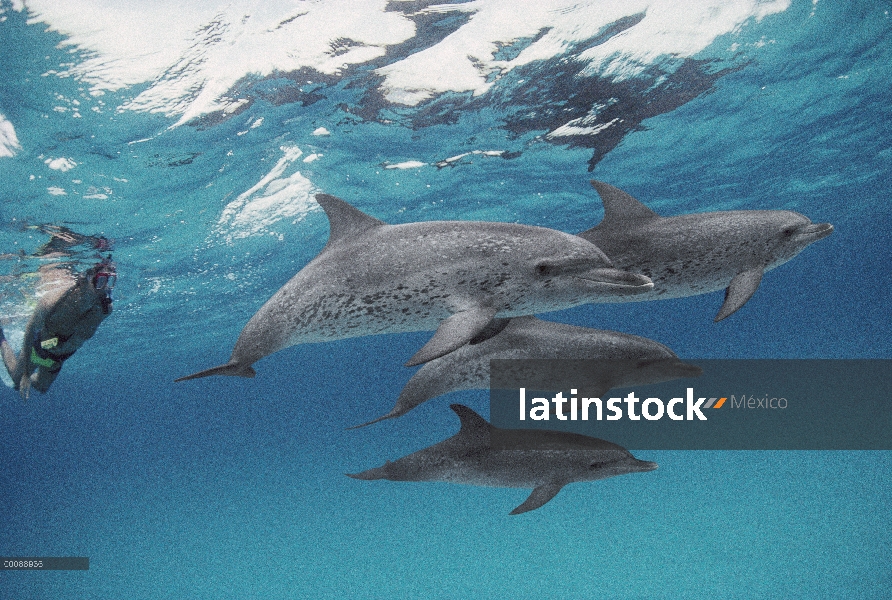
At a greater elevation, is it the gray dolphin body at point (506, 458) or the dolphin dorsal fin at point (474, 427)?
the dolphin dorsal fin at point (474, 427)

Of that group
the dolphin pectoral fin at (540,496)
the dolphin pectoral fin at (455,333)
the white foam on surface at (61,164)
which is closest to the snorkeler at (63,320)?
the white foam on surface at (61,164)

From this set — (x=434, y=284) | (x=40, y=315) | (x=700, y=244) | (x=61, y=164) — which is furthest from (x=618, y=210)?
(x=61, y=164)

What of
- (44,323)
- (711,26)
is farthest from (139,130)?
(711,26)

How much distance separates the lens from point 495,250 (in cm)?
358

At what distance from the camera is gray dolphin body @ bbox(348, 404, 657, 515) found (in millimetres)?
4969

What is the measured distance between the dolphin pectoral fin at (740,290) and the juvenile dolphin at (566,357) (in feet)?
2.10

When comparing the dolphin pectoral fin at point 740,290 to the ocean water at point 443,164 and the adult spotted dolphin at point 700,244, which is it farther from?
the ocean water at point 443,164

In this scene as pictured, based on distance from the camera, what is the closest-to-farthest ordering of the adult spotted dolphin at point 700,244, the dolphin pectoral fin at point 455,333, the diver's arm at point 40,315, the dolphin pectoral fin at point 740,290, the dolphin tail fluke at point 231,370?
the dolphin pectoral fin at point 455,333
the dolphin tail fluke at point 231,370
the dolphin pectoral fin at point 740,290
the adult spotted dolphin at point 700,244
the diver's arm at point 40,315

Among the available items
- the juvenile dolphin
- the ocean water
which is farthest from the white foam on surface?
the juvenile dolphin

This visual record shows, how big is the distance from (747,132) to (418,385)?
55.5 ft

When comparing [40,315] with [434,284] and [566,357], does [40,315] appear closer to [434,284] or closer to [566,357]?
[434,284]

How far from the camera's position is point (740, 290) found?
412 centimetres

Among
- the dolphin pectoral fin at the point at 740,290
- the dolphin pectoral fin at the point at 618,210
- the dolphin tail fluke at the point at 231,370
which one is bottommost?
the dolphin tail fluke at the point at 231,370

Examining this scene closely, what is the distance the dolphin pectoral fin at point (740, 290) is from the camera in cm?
388
